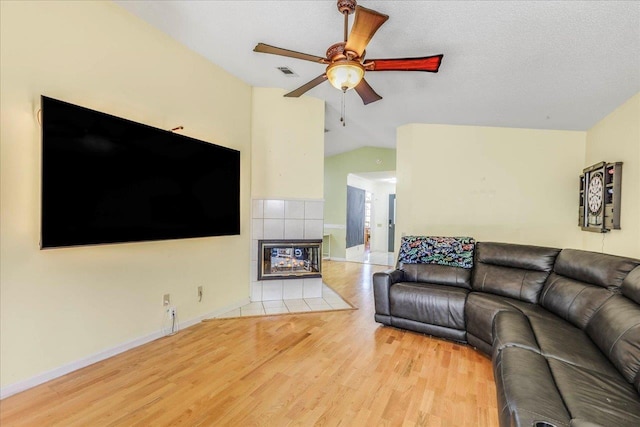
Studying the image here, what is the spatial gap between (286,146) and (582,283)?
3426mm

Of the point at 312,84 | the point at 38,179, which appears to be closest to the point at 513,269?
the point at 312,84

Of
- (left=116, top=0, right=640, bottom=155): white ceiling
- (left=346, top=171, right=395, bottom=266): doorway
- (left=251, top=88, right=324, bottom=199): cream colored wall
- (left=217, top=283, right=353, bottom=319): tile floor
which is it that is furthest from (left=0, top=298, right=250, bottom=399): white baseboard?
(left=346, top=171, right=395, bottom=266): doorway

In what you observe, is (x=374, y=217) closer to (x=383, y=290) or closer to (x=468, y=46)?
(x=383, y=290)

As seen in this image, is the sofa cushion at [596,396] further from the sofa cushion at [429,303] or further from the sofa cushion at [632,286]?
the sofa cushion at [429,303]

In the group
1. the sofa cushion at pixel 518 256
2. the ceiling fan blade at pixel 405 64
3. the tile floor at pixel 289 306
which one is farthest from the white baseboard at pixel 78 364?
the sofa cushion at pixel 518 256

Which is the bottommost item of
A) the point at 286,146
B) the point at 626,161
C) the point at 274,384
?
the point at 274,384

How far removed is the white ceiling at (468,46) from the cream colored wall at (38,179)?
0.33m

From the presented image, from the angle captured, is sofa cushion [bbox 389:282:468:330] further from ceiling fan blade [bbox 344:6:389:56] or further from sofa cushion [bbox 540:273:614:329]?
ceiling fan blade [bbox 344:6:389:56]

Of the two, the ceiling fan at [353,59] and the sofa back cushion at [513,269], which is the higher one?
the ceiling fan at [353,59]

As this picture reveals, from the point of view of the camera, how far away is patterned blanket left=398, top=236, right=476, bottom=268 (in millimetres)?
3281

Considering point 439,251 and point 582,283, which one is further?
point 439,251

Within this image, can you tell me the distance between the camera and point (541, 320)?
2.27 metres

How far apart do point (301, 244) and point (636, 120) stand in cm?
391

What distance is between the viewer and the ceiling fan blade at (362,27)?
65.2 inches
